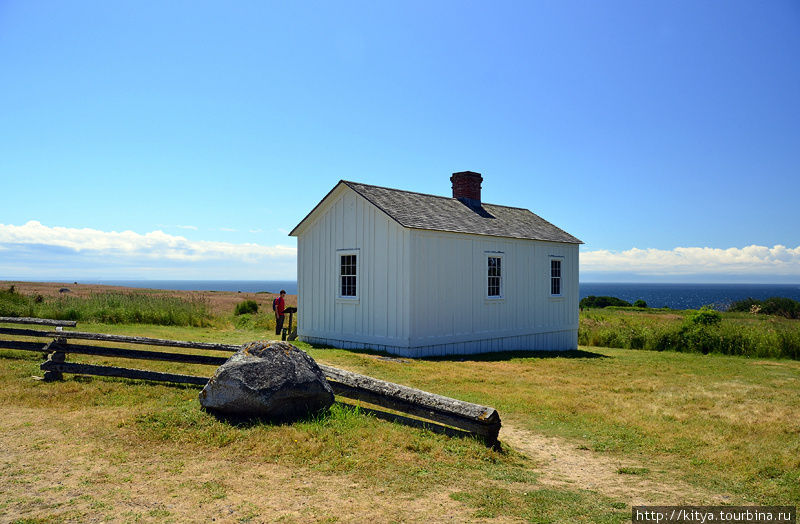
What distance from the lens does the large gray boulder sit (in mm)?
7207

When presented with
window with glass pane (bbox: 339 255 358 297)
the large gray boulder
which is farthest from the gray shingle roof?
the large gray boulder

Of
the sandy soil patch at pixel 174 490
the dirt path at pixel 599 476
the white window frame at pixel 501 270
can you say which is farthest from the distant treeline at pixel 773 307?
the sandy soil patch at pixel 174 490

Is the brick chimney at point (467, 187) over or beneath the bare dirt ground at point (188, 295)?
over

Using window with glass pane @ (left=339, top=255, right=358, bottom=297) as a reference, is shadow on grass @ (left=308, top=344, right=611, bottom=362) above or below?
below

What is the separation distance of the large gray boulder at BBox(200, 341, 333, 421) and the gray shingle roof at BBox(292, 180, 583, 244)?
854cm

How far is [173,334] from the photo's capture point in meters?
18.3

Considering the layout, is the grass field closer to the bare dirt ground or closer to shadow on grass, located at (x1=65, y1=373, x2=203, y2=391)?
shadow on grass, located at (x1=65, y1=373, x2=203, y2=391)

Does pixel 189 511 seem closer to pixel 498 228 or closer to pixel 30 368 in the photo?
pixel 30 368

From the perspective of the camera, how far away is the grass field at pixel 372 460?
16.3 ft

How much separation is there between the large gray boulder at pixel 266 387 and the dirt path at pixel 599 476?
9.29 feet

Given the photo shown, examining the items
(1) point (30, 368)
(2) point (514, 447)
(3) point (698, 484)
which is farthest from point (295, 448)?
(1) point (30, 368)

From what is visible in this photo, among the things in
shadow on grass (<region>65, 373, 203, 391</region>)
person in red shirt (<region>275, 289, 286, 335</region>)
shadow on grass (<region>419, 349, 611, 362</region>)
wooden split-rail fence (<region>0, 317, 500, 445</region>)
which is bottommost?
shadow on grass (<region>419, 349, 611, 362</region>)

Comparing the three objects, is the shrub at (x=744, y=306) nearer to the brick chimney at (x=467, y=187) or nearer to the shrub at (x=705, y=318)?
the shrub at (x=705, y=318)

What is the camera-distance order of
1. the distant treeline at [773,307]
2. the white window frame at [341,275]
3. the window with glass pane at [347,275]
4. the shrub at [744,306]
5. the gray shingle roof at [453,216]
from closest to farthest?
the gray shingle roof at [453,216], the white window frame at [341,275], the window with glass pane at [347,275], the distant treeline at [773,307], the shrub at [744,306]
